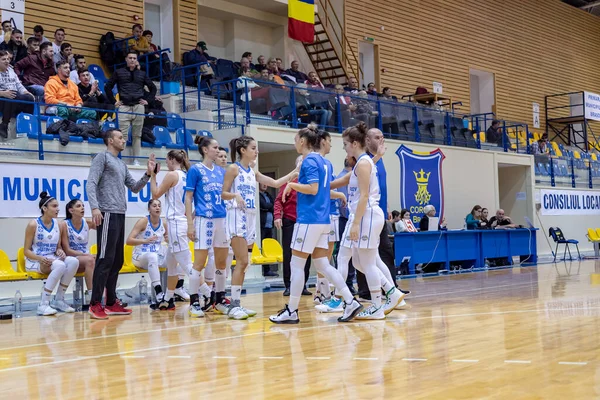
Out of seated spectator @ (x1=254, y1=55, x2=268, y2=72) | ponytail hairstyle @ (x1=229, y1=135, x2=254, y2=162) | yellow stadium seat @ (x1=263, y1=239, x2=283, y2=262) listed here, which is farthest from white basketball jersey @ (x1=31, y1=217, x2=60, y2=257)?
seated spectator @ (x1=254, y1=55, x2=268, y2=72)

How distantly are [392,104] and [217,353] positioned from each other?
12237 mm

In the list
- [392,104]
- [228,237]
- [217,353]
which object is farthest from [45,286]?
[392,104]

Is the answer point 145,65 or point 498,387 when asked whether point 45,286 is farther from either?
point 145,65

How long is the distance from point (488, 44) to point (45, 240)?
2117 centimetres

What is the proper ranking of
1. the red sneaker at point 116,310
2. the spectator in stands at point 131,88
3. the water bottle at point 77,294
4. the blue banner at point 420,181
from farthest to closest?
the blue banner at point 420,181 → the spectator in stands at point 131,88 → the water bottle at point 77,294 → the red sneaker at point 116,310

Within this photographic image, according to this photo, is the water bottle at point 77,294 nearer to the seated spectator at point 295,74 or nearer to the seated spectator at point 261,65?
the seated spectator at point 261,65

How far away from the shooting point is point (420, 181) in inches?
669

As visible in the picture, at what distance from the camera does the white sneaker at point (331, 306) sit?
7.52 m

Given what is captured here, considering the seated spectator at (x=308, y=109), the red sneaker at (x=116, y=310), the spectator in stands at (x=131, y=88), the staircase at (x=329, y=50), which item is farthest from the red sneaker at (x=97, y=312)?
the staircase at (x=329, y=50)

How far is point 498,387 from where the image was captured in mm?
3506

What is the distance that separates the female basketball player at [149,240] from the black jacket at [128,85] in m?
3.83

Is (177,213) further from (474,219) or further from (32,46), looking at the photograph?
(474,219)

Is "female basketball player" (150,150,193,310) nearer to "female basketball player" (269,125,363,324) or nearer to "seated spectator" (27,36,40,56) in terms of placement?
"female basketball player" (269,125,363,324)

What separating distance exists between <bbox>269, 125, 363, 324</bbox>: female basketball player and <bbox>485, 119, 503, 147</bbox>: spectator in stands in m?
14.0
